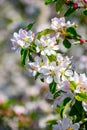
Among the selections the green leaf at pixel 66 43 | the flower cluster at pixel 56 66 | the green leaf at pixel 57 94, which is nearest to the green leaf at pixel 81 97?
the flower cluster at pixel 56 66

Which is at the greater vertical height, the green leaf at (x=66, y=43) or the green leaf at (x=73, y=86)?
the green leaf at (x=66, y=43)

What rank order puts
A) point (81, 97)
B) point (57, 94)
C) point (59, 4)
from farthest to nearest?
point (59, 4), point (57, 94), point (81, 97)

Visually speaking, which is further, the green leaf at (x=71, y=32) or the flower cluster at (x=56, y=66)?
the green leaf at (x=71, y=32)

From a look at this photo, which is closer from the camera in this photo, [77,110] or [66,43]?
[77,110]

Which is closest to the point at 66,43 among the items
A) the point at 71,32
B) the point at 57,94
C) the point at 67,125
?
the point at 71,32

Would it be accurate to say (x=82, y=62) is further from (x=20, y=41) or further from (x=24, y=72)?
(x=24, y=72)

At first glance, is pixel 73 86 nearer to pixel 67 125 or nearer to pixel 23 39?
pixel 67 125

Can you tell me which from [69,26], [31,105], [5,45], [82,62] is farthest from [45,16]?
[69,26]

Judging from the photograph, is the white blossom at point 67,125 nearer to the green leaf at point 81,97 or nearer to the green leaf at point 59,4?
the green leaf at point 81,97
